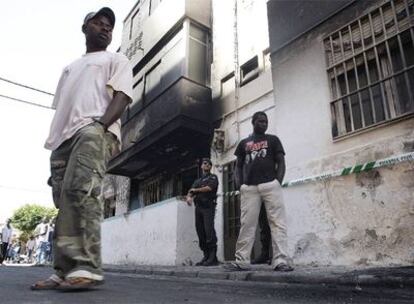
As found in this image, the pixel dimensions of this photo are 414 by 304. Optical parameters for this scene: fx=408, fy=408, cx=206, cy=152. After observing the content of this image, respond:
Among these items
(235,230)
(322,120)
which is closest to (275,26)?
(322,120)

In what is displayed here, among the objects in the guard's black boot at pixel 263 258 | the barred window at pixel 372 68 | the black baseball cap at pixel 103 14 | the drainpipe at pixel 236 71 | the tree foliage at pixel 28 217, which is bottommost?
the guard's black boot at pixel 263 258

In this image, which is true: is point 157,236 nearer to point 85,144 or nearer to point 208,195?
point 208,195

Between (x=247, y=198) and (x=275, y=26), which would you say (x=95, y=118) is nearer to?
(x=247, y=198)

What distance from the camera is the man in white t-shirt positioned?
2.52 m

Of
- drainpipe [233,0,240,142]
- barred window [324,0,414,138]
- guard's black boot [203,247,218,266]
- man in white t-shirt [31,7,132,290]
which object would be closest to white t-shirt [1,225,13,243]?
drainpipe [233,0,240,142]

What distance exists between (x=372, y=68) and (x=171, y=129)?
517 centimetres

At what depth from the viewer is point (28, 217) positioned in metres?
53.1

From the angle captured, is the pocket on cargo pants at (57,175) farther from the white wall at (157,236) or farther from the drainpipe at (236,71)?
the drainpipe at (236,71)

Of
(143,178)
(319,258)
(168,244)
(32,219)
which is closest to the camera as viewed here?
(319,258)

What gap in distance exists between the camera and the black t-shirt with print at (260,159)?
203 inches

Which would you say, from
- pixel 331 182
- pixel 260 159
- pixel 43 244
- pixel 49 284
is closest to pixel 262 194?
pixel 260 159

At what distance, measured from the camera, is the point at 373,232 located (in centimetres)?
532

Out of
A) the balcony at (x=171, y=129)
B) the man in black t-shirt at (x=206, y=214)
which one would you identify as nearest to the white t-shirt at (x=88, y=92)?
the man in black t-shirt at (x=206, y=214)

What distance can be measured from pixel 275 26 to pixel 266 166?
3830 millimetres
